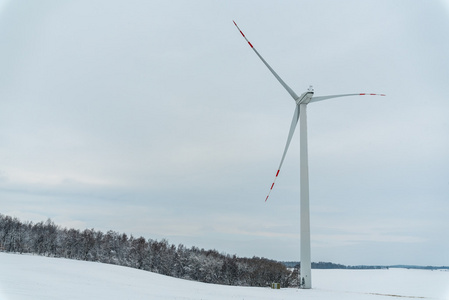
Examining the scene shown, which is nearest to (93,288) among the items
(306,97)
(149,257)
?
(306,97)

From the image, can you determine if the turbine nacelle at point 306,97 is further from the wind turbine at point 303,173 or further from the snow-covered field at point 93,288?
the snow-covered field at point 93,288

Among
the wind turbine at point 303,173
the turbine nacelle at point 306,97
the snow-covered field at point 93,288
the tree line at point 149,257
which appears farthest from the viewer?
the tree line at point 149,257

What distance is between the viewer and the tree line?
87594 millimetres

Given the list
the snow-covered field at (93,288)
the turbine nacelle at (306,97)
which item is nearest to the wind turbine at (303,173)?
the turbine nacelle at (306,97)

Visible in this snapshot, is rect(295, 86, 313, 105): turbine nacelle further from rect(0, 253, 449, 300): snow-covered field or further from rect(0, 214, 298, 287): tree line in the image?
rect(0, 214, 298, 287): tree line

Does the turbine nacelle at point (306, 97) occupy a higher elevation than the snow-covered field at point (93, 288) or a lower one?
higher

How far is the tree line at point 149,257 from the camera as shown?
87.6 metres

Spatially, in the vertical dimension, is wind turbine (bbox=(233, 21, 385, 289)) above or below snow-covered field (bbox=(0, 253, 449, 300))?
above

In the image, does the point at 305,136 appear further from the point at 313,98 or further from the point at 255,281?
the point at 255,281

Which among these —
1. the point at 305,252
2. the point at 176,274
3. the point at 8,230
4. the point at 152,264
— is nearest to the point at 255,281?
the point at 176,274

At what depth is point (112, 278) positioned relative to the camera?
34.3m

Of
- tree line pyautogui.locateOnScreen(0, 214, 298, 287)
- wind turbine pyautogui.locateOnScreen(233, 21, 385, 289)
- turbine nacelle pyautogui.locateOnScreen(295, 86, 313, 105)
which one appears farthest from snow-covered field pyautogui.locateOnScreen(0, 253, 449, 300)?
tree line pyautogui.locateOnScreen(0, 214, 298, 287)

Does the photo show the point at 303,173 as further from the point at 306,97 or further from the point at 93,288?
the point at 93,288

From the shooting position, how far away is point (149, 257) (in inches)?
4048
